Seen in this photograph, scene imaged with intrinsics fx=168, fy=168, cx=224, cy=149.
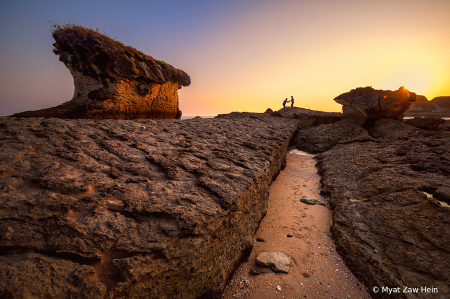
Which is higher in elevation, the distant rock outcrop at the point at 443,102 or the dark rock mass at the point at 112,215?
the distant rock outcrop at the point at 443,102

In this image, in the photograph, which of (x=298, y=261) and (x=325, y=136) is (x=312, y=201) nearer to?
(x=298, y=261)

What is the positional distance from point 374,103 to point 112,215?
14.8m

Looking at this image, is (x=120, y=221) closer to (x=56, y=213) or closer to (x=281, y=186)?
(x=56, y=213)

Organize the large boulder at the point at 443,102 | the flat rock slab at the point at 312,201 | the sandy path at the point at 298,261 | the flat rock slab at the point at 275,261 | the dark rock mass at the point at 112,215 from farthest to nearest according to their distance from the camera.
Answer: the large boulder at the point at 443,102, the flat rock slab at the point at 312,201, the flat rock slab at the point at 275,261, the sandy path at the point at 298,261, the dark rock mass at the point at 112,215

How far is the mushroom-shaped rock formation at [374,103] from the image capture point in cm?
1039

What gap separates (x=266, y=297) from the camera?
7.18 feet

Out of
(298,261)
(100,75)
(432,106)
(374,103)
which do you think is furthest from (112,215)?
(432,106)

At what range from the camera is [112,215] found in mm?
1792

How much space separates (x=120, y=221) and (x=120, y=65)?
21.9 ft

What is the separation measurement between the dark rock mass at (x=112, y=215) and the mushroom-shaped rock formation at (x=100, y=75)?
360cm

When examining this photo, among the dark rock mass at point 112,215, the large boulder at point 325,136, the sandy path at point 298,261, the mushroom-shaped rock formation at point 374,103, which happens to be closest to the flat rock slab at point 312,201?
the sandy path at point 298,261

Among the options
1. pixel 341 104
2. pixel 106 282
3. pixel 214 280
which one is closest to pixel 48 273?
pixel 106 282

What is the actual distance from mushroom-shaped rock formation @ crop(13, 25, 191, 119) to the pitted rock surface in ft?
25.8

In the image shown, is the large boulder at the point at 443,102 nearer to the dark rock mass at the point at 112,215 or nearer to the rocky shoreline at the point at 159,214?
the rocky shoreline at the point at 159,214
